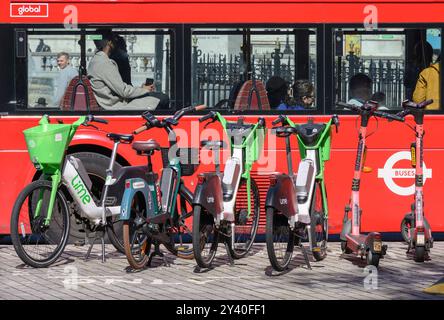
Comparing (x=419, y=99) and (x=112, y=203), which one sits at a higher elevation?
(x=419, y=99)

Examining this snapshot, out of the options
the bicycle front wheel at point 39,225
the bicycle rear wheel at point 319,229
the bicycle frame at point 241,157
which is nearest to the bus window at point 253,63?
the bicycle frame at point 241,157

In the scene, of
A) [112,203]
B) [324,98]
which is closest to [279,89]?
[324,98]

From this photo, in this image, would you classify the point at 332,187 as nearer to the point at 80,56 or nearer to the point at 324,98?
the point at 324,98

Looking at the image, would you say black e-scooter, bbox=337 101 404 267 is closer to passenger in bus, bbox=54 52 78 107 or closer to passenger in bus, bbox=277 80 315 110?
passenger in bus, bbox=277 80 315 110

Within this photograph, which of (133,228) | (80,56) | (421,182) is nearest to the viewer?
(133,228)

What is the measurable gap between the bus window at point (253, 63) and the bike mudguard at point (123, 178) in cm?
192

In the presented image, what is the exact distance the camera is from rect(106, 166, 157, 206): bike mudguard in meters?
12.5

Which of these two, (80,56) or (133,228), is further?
(80,56)

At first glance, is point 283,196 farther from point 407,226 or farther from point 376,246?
point 407,226

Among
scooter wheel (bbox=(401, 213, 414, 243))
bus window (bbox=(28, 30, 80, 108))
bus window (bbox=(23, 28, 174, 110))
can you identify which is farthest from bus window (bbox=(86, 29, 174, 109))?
scooter wheel (bbox=(401, 213, 414, 243))

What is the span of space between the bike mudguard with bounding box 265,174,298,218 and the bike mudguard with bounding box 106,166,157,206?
120 centimetres

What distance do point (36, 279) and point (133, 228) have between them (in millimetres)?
987

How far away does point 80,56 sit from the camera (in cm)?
1422

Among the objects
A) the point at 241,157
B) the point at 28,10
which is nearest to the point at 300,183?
the point at 241,157
